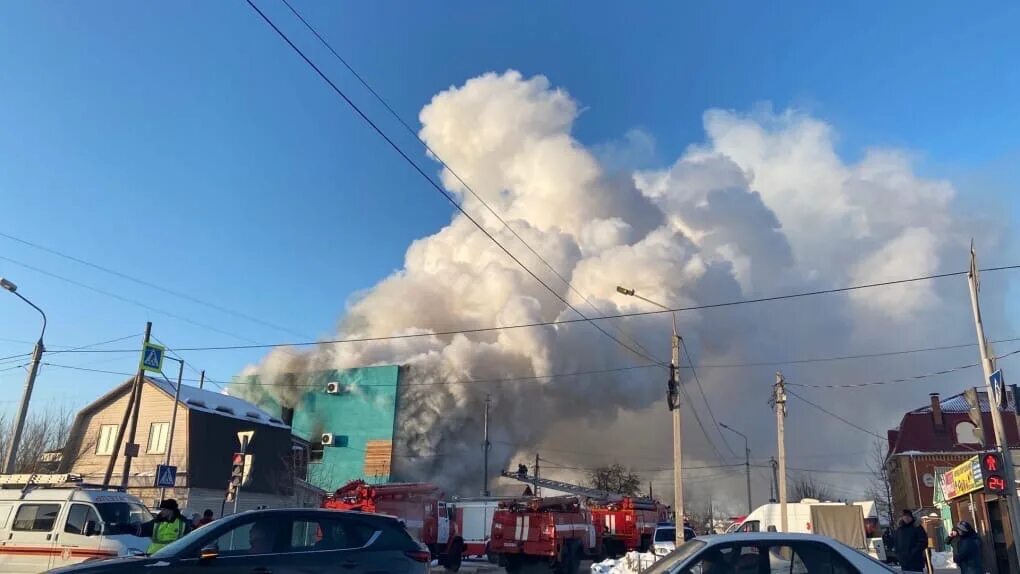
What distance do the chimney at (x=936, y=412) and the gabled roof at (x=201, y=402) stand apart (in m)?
46.0

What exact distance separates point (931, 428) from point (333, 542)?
5518 centimetres

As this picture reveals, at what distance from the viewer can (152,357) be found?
23656mm

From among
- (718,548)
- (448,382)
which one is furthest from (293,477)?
(718,548)

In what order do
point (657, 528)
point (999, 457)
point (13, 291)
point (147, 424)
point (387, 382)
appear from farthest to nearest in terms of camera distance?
point (387, 382)
point (147, 424)
point (657, 528)
point (13, 291)
point (999, 457)

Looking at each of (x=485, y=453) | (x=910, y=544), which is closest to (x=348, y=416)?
(x=485, y=453)

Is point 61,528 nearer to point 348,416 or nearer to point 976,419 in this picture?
point 976,419

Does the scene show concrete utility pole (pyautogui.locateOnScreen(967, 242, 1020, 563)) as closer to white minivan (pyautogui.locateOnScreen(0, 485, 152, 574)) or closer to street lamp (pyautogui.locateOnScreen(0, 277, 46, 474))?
white minivan (pyautogui.locateOnScreen(0, 485, 152, 574))

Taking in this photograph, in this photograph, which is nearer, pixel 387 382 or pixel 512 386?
pixel 512 386

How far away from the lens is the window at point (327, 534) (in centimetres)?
731

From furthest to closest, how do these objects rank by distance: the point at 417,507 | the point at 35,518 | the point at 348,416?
the point at 348,416 < the point at 417,507 < the point at 35,518

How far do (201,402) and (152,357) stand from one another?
573 inches

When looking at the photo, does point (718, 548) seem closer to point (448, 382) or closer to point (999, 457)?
point (999, 457)

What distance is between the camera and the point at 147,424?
120 feet

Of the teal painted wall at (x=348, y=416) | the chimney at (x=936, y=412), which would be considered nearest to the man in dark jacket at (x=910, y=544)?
the teal painted wall at (x=348, y=416)
